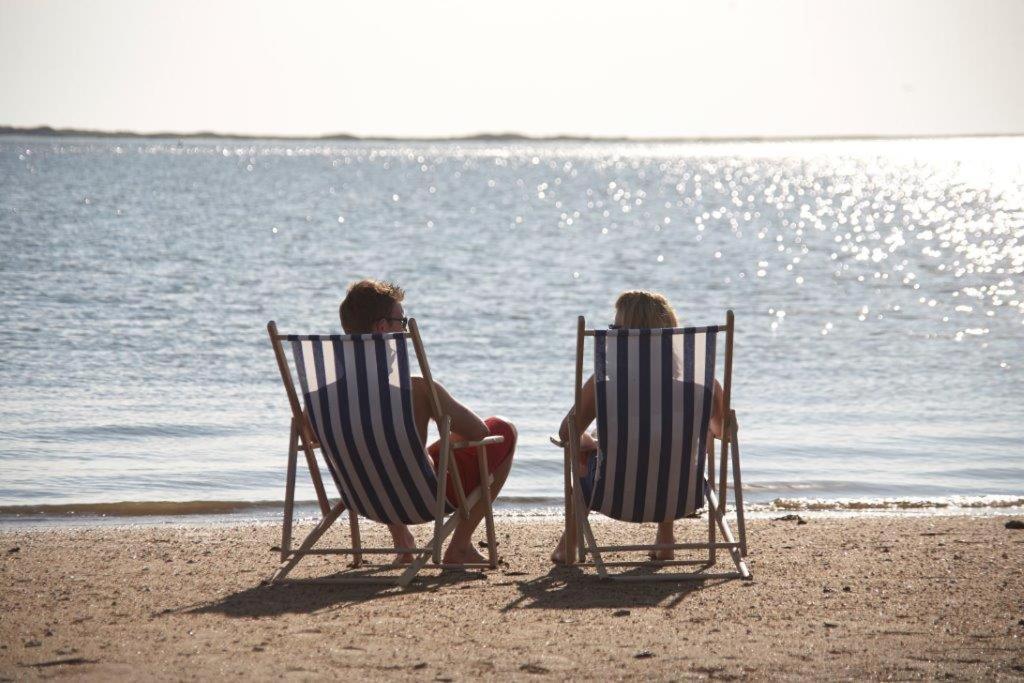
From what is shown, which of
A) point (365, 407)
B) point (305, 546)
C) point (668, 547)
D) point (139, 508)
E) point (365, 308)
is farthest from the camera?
point (139, 508)

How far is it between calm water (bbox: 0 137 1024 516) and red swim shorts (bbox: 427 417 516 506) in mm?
1952

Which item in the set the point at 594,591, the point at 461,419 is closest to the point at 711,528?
the point at 594,591

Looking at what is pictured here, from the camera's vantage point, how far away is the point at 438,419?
4781 mm

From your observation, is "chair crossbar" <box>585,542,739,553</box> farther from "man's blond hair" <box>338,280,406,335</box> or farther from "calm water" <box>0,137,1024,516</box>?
"calm water" <box>0,137,1024,516</box>

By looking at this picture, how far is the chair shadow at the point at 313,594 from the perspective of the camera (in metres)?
4.42

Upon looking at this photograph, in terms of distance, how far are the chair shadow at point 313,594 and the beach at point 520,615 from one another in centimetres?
1

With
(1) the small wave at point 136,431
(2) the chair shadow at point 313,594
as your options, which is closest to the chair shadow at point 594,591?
(2) the chair shadow at point 313,594

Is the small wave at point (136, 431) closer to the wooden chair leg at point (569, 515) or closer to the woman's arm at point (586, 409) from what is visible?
the wooden chair leg at point (569, 515)

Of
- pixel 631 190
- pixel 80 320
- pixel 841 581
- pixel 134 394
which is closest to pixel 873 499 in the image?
pixel 841 581

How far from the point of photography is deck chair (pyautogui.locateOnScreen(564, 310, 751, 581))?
4684mm

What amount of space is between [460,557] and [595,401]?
2.55 ft

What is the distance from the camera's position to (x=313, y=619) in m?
4.28

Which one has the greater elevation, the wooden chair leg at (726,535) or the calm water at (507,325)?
the wooden chair leg at (726,535)

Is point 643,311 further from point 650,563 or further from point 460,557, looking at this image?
point 460,557
